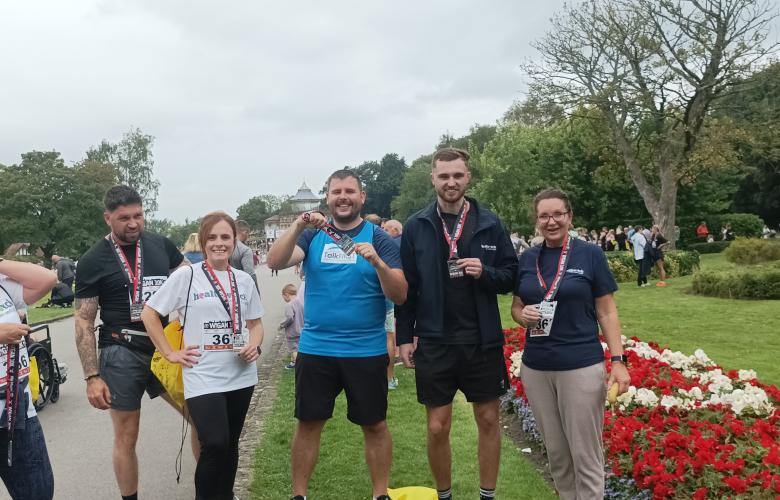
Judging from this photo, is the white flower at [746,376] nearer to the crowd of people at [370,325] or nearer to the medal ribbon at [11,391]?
the crowd of people at [370,325]

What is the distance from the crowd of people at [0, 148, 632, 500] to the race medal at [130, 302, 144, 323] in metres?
0.01

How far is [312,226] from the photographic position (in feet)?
12.6

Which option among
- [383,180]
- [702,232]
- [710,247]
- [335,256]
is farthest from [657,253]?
[383,180]

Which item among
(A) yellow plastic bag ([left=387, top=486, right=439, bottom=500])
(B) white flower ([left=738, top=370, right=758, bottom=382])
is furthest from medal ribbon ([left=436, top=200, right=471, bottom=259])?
(B) white flower ([left=738, top=370, right=758, bottom=382])

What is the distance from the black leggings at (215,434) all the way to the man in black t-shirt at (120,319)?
0.55 metres

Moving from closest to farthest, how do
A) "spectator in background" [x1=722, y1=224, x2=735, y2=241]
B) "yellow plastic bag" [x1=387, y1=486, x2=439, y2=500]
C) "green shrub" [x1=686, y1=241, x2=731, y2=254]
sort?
1. "yellow plastic bag" [x1=387, y1=486, x2=439, y2=500]
2. "green shrub" [x1=686, y1=241, x2=731, y2=254]
3. "spectator in background" [x1=722, y1=224, x2=735, y2=241]

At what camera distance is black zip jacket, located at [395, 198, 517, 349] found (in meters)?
3.87

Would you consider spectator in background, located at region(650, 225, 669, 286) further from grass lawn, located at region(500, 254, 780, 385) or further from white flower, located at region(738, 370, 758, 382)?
white flower, located at region(738, 370, 758, 382)

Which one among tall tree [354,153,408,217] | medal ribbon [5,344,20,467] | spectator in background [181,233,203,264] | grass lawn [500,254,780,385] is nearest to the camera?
medal ribbon [5,344,20,467]

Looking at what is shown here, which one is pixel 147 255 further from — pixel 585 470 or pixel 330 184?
pixel 585 470

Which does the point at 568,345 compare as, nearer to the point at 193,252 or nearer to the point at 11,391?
the point at 11,391

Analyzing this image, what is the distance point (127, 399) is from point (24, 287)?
1169 millimetres

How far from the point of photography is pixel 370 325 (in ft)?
12.9

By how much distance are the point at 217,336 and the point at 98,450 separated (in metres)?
3.19
